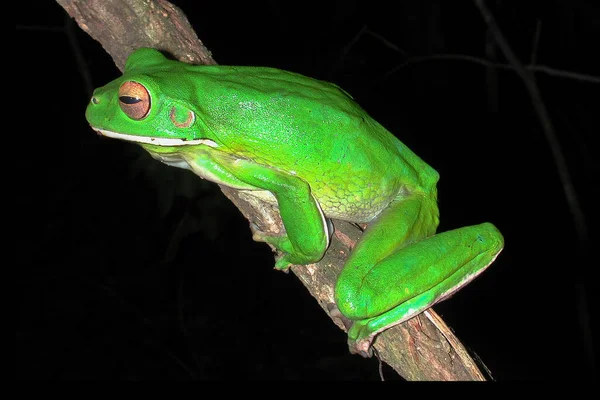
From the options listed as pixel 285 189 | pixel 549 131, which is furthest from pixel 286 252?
pixel 549 131

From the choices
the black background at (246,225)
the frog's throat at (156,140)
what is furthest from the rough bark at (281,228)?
the black background at (246,225)

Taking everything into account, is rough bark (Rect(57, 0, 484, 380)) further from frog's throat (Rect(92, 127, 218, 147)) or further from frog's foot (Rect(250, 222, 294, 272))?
frog's throat (Rect(92, 127, 218, 147))

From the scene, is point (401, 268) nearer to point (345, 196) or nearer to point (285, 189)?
point (345, 196)

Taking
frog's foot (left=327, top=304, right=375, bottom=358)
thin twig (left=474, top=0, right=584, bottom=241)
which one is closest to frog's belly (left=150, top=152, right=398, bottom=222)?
frog's foot (left=327, top=304, right=375, bottom=358)

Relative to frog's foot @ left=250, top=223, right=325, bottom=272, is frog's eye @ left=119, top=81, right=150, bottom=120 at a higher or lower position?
higher

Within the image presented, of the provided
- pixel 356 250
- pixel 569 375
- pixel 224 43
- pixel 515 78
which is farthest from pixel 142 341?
pixel 515 78
